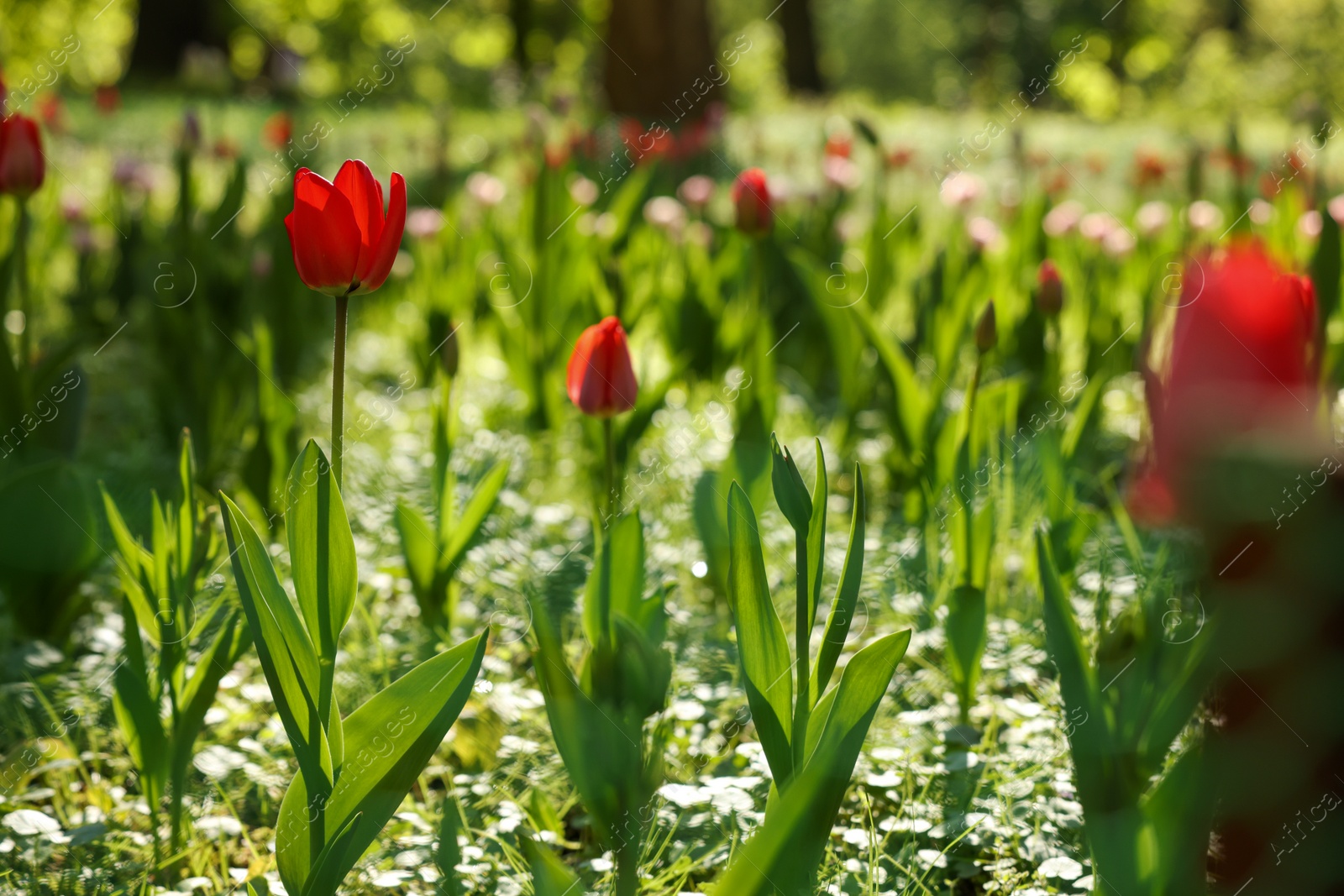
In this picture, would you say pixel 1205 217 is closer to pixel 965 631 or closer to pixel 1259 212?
pixel 1259 212

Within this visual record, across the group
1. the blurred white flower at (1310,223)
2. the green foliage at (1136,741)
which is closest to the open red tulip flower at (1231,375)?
the green foliage at (1136,741)

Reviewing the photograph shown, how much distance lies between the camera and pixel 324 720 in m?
1.22

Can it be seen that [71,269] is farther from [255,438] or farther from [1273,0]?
[1273,0]

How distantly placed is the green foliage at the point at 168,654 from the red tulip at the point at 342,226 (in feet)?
0.99

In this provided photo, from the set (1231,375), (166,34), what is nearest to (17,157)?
→ (1231,375)

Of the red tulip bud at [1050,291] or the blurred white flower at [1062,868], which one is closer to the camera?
the blurred white flower at [1062,868]

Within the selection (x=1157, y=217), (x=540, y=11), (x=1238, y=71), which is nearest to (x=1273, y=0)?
(x=1238, y=71)

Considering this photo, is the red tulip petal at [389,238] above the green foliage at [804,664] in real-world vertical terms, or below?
above

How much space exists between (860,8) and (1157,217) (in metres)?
39.9

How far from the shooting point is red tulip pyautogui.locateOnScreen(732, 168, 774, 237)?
2.42 m

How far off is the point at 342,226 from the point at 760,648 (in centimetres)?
70

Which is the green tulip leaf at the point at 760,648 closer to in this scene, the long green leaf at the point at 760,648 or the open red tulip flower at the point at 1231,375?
the long green leaf at the point at 760,648

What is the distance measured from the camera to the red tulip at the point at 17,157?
6.79ft

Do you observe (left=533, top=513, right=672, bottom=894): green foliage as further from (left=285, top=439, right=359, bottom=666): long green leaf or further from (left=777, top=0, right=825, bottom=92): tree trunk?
(left=777, top=0, right=825, bottom=92): tree trunk
